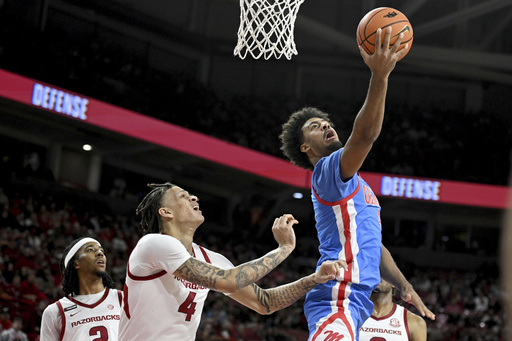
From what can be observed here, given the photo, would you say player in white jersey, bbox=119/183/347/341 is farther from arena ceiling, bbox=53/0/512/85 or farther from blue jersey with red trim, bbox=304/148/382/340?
arena ceiling, bbox=53/0/512/85

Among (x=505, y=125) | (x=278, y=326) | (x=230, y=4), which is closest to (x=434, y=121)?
(x=505, y=125)

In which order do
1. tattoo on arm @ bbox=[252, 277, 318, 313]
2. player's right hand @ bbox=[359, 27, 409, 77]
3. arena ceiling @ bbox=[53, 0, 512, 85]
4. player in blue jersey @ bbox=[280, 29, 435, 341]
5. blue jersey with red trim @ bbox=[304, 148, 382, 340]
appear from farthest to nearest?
arena ceiling @ bbox=[53, 0, 512, 85] < tattoo on arm @ bbox=[252, 277, 318, 313] < blue jersey with red trim @ bbox=[304, 148, 382, 340] < player in blue jersey @ bbox=[280, 29, 435, 341] < player's right hand @ bbox=[359, 27, 409, 77]

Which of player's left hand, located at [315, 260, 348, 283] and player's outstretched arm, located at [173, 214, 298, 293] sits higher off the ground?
player's left hand, located at [315, 260, 348, 283]

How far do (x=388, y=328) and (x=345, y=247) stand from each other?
92.8 inches

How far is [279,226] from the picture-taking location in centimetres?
353

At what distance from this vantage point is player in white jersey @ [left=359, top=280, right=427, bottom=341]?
552 cm

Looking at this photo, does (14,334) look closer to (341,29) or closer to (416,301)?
(416,301)

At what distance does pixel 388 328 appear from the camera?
Result: 554 centimetres

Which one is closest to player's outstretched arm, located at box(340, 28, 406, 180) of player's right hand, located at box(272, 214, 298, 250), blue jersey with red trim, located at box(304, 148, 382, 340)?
blue jersey with red trim, located at box(304, 148, 382, 340)

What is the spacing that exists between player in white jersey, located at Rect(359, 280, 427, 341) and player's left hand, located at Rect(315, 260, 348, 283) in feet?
7.43

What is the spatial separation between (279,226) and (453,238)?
19.2 m

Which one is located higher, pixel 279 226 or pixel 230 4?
pixel 230 4

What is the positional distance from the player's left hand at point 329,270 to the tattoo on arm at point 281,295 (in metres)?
0.22

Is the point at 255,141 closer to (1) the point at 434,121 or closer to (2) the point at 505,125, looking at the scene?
(1) the point at 434,121
